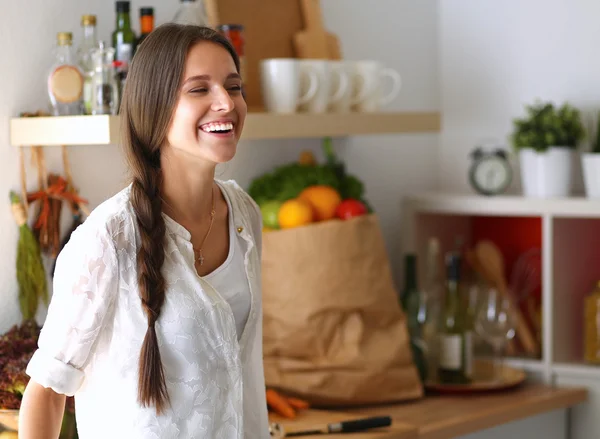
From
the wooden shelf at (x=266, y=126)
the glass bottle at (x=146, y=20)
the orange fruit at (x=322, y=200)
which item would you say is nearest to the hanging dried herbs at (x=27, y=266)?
the wooden shelf at (x=266, y=126)

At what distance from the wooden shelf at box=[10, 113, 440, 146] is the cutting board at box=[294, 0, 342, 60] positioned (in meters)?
0.21

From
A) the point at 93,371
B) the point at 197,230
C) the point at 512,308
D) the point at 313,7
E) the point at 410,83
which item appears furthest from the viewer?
the point at 410,83

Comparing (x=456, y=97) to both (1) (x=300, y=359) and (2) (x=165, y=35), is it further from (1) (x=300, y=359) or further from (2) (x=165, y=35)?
(2) (x=165, y=35)

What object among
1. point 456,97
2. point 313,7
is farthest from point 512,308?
point 313,7

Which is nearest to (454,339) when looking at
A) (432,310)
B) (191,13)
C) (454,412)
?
(432,310)

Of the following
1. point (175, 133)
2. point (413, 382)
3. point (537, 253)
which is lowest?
point (413, 382)

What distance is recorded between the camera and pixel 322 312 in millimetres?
2166

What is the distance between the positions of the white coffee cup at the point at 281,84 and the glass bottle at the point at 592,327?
35.1 inches

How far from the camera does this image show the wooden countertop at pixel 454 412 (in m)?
1.98

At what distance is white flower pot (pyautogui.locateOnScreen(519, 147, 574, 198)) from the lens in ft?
8.18

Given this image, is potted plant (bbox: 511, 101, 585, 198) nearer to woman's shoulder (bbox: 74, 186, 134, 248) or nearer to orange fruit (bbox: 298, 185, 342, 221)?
orange fruit (bbox: 298, 185, 342, 221)

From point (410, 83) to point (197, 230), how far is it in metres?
1.41

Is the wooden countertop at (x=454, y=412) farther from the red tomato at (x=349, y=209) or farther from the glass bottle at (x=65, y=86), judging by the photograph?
the glass bottle at (x=65, y=86)

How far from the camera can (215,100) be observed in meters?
1.39
